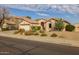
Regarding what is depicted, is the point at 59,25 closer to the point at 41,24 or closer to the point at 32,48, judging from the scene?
the point at 41,24

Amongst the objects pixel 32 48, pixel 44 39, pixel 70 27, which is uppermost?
pixel 70 27

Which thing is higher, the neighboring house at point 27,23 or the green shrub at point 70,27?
the neighboring house at point 27,23

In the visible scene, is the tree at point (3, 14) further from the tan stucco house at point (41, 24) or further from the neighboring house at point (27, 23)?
the tan stucco house at point (41, 24)

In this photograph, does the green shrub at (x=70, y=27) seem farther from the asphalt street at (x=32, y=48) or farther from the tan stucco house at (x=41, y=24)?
the asphalt street at (x=32, y=48)

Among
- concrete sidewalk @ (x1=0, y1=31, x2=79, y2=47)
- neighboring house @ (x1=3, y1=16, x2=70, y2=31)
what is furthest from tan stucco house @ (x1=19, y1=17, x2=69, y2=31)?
concrete sidewalk @ (x1=0, y1=31, x2=79, y2=47)

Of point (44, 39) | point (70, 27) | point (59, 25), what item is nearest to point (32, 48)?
point (44, 39)

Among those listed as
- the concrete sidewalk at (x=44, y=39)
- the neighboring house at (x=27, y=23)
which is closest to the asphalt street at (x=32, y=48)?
the concrete sidewalk at (x=44, y=39)

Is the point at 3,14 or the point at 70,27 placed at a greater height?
the point at 3,14

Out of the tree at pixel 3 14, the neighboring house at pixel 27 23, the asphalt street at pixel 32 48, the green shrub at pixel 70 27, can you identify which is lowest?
the asphalt street at pixel 32 48

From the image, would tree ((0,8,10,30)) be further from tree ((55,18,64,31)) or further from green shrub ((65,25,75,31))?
green shrub ((65,25,75,31))

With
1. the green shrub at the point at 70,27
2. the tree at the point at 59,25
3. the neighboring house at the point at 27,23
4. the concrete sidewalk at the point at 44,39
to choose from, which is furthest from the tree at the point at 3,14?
the green shrub at the point at 70,27

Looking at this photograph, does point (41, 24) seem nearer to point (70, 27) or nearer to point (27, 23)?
point (27, 23)

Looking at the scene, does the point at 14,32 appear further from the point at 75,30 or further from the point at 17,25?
the point at 75,30
